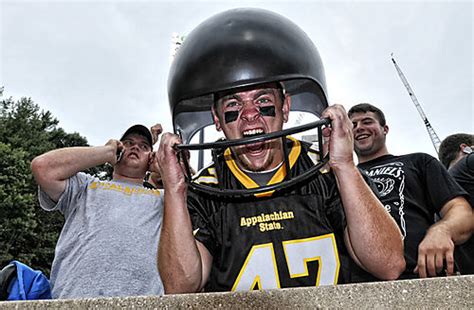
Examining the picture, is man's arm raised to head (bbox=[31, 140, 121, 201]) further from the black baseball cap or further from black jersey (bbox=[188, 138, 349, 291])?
black jersey (bbox=[188, 138, 349, 291])

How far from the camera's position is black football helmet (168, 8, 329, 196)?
1.91 meters

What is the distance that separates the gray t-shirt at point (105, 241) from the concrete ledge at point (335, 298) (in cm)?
146

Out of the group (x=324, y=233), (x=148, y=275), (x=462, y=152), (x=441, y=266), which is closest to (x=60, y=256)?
(x=148, y=275)

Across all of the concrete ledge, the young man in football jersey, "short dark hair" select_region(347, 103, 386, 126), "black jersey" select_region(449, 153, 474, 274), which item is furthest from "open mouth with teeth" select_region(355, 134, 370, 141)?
the concrete ledge

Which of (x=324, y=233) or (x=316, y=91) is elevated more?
(x=316, y=91)

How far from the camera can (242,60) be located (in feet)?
6.30

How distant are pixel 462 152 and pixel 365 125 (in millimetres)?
990

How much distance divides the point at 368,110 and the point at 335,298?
9.46ft

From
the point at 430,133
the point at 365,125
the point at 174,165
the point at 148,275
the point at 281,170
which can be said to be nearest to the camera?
the point at 174,165

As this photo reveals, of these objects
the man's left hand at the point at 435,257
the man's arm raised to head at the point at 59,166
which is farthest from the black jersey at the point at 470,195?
the man's arm raised to head at the point at 59,166

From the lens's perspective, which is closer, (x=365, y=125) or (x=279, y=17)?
(x=279, y=17)

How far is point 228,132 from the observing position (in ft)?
6.71

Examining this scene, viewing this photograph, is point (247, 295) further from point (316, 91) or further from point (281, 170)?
point (316, 91)

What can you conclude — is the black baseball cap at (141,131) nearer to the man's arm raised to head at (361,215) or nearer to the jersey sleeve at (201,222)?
the jersey sleeve at (201,222)
